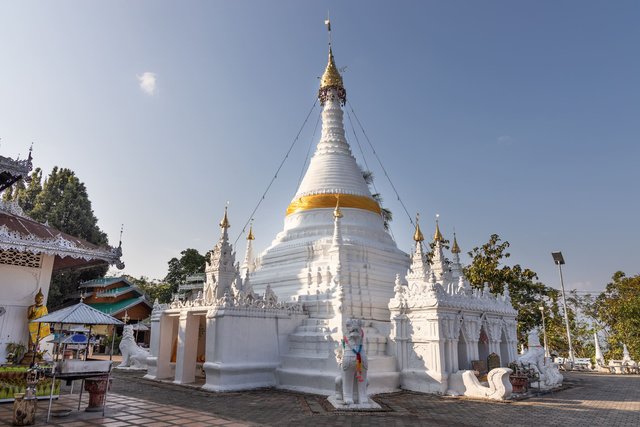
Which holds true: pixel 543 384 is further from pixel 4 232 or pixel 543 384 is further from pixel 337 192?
pixel 4 232

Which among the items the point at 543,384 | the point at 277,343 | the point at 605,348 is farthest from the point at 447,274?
the point at 605,348

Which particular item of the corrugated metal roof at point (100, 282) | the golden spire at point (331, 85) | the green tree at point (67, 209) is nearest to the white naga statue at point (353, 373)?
the golden spire at point (331, 85)

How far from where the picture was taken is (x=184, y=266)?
4594 cm

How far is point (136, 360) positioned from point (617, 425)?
21.7 metres

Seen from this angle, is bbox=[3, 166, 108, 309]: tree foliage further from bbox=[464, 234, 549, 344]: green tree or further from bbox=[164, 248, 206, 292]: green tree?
bbox=[464, 234, 549, 344]: green tree

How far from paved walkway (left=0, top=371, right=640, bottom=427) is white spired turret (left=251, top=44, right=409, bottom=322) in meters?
4.35

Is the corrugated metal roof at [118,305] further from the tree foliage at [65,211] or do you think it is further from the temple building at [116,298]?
the tree foliage at [65,211]

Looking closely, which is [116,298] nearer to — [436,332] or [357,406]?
[436,332]

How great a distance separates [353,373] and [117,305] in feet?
102

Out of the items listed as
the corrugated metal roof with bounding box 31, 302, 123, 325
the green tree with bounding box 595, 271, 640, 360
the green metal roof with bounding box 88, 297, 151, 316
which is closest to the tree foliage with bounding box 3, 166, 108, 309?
the green metal roof with bounding box 88, 297, 151, 316

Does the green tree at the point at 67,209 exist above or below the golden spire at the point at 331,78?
below

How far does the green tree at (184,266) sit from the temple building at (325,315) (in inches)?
951

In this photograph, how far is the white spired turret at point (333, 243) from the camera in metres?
18.8

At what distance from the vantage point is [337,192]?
23875 millimetres
